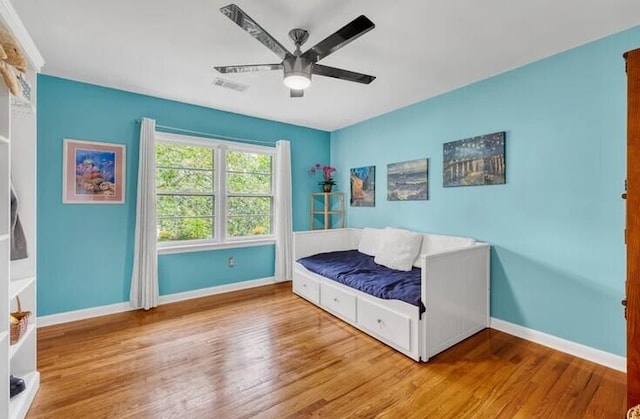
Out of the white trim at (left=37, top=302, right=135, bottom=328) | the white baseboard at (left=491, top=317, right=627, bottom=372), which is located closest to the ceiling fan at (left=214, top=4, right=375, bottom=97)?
the white baseboard at (left=491, top=317, right=627, bottom=372)

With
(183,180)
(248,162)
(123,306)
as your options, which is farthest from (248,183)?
(123,306)

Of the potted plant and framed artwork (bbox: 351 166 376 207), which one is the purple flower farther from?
framed artwork (bbox: 351 166 376 207)

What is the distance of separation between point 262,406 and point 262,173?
10.5 ft

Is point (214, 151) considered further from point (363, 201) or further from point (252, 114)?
point (363, 201)

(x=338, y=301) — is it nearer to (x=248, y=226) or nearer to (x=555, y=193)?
(x=248, y=226)

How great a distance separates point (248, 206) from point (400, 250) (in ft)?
7.50

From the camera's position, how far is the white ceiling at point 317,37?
184 centimetres

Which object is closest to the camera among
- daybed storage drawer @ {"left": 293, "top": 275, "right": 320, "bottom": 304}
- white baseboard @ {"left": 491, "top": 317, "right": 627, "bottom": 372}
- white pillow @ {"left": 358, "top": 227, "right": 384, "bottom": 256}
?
white baseboard @ {"left": 491, "top": 317, "right": 627, "bottom": 372}

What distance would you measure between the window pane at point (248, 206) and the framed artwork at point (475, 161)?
2.56m

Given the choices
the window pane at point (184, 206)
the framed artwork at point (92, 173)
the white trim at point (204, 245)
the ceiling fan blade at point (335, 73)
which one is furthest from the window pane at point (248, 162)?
the ceiling fan blade at point (335, 73)

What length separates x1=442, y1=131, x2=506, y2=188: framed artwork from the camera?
274 centimetres

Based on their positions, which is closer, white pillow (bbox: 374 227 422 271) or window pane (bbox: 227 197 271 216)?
white pillow (bbox: 374 227 422 271)

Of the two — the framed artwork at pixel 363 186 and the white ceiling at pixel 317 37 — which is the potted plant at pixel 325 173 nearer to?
the framed artwork at pixel 363 186

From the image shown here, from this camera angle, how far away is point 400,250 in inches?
126
